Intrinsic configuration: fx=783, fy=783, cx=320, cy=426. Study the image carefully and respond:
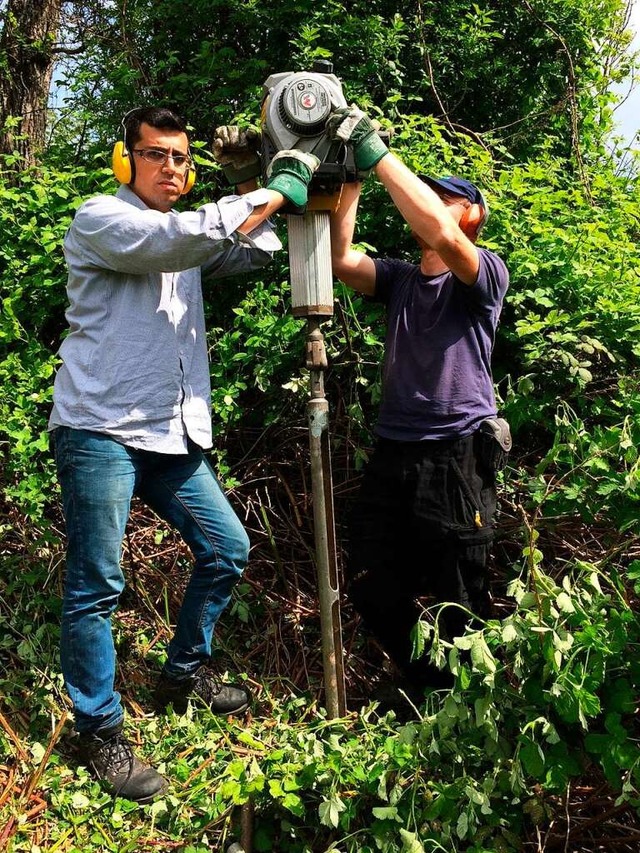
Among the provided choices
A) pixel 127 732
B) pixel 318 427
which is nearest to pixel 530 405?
pixel 318 427

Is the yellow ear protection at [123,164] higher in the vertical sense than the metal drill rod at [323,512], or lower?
higher

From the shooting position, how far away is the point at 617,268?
133 inches

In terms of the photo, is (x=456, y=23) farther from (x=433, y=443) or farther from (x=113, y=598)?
(x=113, y=598)

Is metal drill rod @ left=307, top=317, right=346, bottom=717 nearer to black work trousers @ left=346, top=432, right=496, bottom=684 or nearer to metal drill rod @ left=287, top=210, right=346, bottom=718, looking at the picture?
metal drill rod @ left=287, top=210, right=346, bottom=718

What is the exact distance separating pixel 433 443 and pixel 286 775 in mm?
1168

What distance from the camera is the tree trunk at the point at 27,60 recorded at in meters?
5.39

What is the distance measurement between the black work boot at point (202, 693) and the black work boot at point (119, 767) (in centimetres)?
30

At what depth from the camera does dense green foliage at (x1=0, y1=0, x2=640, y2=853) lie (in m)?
2.20

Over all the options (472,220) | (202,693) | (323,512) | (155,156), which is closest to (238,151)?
Answer: (155,156)

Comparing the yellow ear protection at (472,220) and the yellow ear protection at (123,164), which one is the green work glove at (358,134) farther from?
the yellow ear protection at (123,164)

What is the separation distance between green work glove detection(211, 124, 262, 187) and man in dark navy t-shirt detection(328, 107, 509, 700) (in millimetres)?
351

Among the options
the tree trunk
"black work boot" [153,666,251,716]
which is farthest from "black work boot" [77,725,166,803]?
the tree trunk

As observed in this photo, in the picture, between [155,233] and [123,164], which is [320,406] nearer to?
[155,233]

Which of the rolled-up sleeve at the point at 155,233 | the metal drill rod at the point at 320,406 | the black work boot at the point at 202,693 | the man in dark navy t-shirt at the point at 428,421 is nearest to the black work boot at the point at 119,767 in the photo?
the black work boot at the point at 202,693
